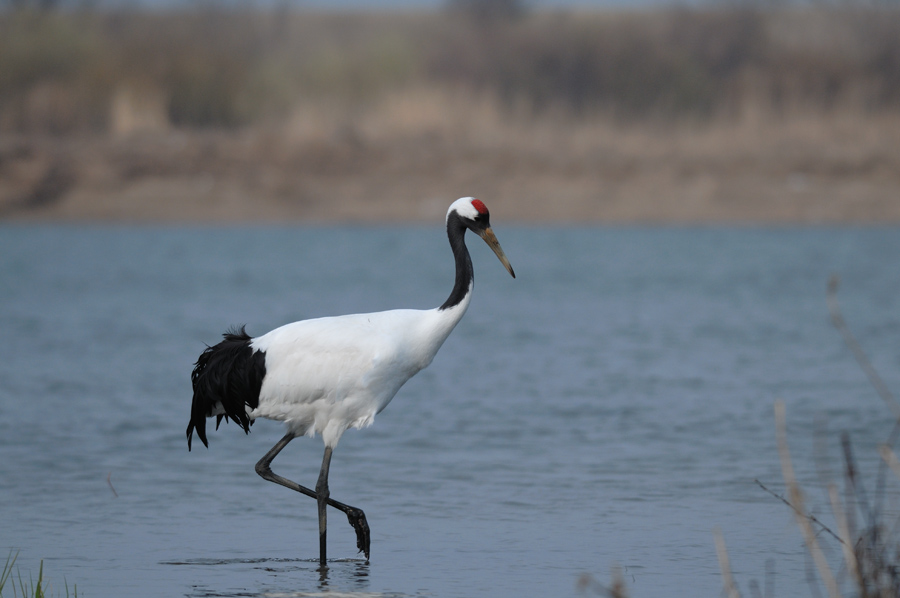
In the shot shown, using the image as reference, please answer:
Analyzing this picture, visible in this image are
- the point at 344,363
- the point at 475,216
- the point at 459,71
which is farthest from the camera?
the point at 459,71

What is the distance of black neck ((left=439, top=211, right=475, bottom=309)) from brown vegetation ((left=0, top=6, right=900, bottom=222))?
60.6ft

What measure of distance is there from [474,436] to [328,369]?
2949mm

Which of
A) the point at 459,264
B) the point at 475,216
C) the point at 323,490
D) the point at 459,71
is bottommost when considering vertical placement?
the point at 323,490

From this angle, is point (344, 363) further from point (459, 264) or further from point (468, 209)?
point (468, 209)

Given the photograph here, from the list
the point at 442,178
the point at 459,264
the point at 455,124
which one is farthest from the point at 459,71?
the point at 459,264

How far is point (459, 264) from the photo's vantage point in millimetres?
7465

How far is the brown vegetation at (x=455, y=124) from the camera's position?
26500mm

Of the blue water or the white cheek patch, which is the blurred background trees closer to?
the blue water

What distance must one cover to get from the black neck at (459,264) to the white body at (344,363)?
0.04m

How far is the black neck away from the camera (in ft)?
24.1

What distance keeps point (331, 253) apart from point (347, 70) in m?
10.0

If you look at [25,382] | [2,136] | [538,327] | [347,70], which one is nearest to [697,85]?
[347,70]

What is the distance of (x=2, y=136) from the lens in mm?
28297

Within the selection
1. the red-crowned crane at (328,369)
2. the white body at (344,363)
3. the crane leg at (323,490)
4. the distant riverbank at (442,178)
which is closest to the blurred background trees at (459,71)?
the distant riverbank at (442,178)
